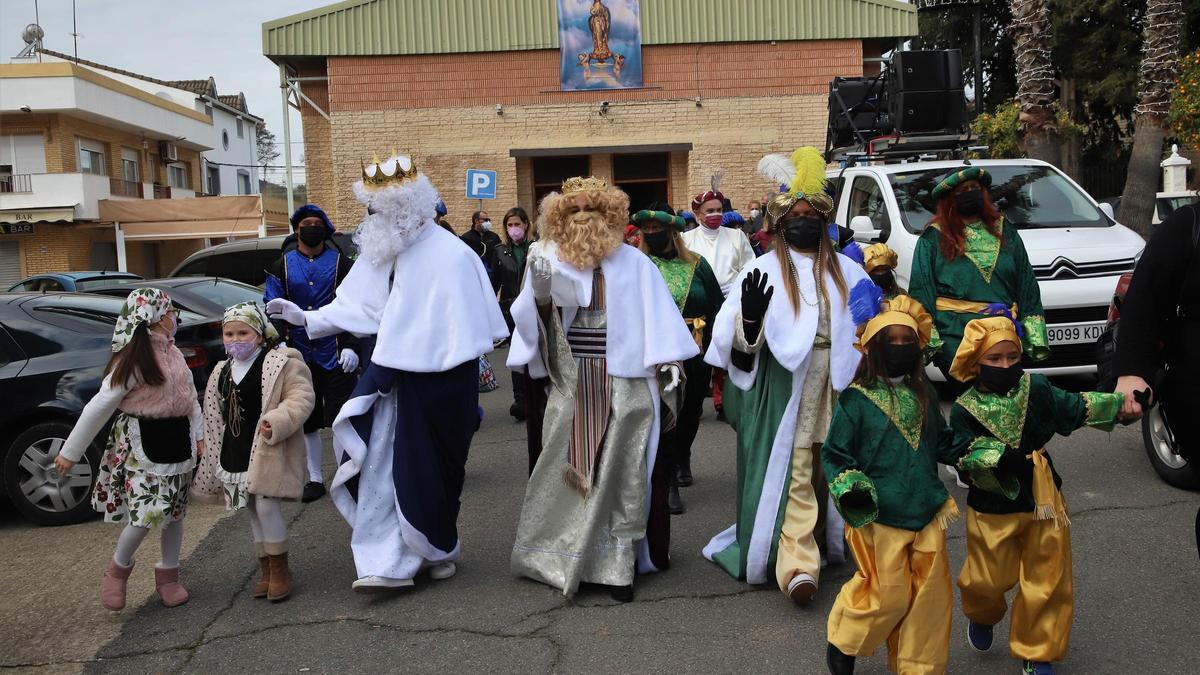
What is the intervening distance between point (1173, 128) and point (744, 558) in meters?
17.1

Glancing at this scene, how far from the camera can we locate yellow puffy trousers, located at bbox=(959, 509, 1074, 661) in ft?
12.5

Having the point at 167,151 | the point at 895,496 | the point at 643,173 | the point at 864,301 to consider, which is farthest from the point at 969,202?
the point at 167,151

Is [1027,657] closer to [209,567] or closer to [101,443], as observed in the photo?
[209,567]

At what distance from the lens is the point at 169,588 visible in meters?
5.32

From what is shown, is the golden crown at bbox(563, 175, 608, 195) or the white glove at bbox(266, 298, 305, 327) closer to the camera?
the golden crown at bbox(563, 175, 608, 195)

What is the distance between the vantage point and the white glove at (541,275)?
5046 millimetres

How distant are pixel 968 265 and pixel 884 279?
77cm

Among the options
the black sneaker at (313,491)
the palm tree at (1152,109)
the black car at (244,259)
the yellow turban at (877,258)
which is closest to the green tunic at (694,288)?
the yellow turban at (877,258)

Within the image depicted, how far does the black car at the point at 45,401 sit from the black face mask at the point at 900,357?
531cm

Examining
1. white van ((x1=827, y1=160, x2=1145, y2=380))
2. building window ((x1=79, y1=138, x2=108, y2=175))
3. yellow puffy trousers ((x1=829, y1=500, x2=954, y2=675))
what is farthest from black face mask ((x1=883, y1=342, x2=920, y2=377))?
building window ((x1=79, y1=138, x2=108, y2=175))

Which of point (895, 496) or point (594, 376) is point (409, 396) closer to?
point (594, 376)

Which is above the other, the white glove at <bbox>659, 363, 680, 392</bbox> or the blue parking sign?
the blue parking sign

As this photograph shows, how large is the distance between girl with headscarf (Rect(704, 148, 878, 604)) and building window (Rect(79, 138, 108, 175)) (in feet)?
111

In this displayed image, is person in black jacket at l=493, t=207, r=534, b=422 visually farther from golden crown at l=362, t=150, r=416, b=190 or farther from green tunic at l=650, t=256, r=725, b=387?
golden crown at l=362, t=150, r=416, b=190
